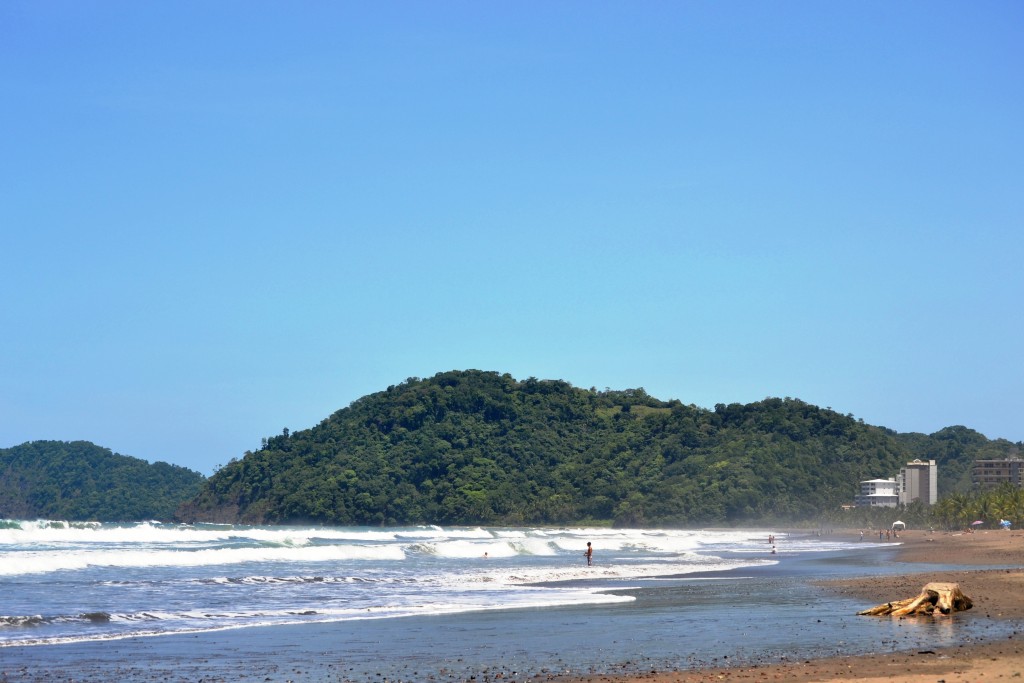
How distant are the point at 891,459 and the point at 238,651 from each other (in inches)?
6809

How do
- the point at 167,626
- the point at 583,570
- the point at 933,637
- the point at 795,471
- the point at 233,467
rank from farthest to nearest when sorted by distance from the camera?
the point at 233,467 → the point at 795,471 → the point at 583,570 → the point at 167,626 → the point at 933,637

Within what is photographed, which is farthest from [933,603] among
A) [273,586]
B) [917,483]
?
[917,483]

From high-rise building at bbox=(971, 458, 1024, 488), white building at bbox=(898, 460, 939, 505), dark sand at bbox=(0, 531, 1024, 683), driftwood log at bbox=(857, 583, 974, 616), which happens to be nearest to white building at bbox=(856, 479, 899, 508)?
white building at bbox=(898, 460, 939, 505)

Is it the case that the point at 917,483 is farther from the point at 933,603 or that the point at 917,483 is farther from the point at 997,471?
the point at 933,603

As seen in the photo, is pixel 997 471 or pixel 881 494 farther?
pixel 997 471

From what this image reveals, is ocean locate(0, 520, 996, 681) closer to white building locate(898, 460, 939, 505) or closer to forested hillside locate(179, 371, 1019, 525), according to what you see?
forested hillside locate(179, 371, 1019, 525)

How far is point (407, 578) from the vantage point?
39.9m

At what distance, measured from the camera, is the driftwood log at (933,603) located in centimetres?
2225

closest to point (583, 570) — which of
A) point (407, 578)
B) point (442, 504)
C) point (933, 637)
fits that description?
point (407, 578)

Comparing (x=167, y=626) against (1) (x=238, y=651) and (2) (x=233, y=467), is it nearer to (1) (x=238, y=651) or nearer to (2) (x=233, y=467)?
(1) (x=238, y=651)

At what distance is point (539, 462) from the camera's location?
7082 inches

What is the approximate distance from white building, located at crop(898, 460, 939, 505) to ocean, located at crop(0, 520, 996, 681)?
4623 inches

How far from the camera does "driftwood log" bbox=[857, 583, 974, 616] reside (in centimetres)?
2225

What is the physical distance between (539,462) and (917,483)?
5635 cm
